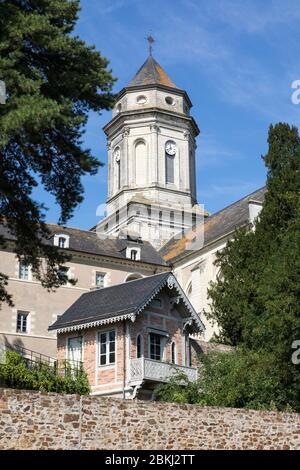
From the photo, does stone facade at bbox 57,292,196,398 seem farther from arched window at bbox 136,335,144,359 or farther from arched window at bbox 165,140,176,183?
arched window at bbox 165,140,176,183

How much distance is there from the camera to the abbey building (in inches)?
1323

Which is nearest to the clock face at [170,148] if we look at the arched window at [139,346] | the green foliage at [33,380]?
the arched window at [139,346]

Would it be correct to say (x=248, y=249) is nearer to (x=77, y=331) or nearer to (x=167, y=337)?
(x=167, y=337)

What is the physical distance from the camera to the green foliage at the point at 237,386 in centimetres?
2594

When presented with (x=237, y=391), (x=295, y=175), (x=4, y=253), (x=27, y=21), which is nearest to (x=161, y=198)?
(x=4, y=253)

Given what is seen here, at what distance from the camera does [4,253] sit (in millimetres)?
44781

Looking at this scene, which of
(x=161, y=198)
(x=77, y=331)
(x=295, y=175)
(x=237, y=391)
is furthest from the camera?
(x=161, y=198)

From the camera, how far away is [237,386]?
26594 mm

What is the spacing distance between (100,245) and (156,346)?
1754cm

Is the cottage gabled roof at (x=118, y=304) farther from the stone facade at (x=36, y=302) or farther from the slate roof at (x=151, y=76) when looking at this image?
the slate roof at (x=151, y=76)

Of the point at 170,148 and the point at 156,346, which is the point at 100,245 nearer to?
the point at 156,346

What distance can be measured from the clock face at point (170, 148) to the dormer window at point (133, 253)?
808 inches

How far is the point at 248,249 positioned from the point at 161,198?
30.2m

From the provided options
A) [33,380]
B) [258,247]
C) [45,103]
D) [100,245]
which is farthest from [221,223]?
[45,103]
